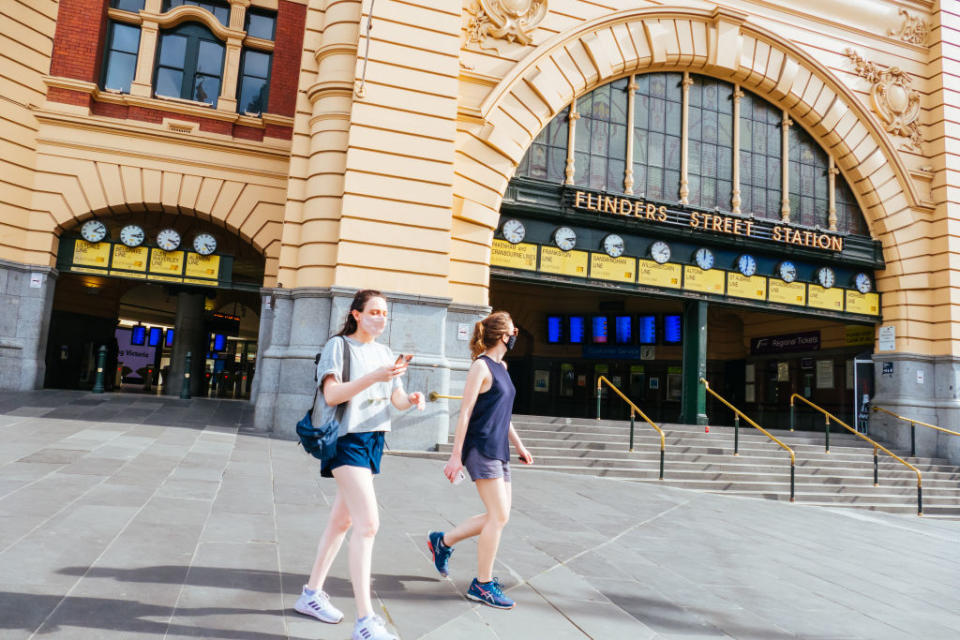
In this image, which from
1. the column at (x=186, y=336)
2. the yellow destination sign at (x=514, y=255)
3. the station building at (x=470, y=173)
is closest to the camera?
the station building at (x=470, y=173)

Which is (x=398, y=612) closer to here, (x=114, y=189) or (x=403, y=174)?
(x=403, y=174)

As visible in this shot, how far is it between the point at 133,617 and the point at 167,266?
13.7 metres

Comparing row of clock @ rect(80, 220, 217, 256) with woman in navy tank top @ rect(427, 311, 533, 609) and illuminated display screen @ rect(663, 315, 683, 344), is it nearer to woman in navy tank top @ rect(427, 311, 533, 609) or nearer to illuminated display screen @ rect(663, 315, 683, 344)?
woman in navy tank top @ rect(427, 311, 533, 609)

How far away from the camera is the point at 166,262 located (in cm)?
1551

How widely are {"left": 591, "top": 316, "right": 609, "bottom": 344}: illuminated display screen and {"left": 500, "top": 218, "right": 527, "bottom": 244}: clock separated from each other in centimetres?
964

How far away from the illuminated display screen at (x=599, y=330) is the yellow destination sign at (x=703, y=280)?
7.06 meters

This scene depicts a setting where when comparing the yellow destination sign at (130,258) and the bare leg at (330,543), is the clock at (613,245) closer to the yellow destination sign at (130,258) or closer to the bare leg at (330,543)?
the yellow destination sign at (130,258)

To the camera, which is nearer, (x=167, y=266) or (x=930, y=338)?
(x=167, y=266)

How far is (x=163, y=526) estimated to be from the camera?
515cm

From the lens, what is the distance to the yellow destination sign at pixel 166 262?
15.4 m


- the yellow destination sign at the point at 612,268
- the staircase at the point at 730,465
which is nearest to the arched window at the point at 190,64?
the yellow destination sign at the point at 612,268

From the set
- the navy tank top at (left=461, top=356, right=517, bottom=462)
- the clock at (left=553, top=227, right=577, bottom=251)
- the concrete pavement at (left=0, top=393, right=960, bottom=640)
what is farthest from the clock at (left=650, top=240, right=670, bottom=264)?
the navy tank top at (left=461, top=356, right=517, bottom=462)

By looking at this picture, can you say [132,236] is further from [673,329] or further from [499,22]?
[673,329]

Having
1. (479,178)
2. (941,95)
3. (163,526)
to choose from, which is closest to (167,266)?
(479,178)
